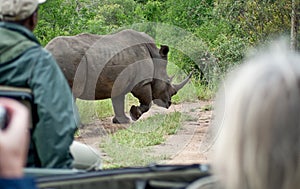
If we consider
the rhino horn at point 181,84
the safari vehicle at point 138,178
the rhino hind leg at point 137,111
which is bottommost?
the rhino hind leg at point 137,111

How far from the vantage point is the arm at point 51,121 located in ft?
8.83

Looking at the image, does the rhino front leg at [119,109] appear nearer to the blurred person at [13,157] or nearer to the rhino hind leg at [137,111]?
the rhino hind leg at [137,111]

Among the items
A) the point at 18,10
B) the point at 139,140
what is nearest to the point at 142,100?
the point at 139,140

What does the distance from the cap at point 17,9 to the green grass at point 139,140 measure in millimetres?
5068

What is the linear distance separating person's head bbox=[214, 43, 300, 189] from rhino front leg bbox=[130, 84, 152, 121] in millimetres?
9846

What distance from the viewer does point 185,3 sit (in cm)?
1869

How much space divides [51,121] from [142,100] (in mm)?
8782

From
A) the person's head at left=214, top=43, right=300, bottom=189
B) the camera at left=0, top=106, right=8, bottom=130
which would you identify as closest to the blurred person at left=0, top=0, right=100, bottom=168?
the camera at left=0, top=106, right=8, bottom=130

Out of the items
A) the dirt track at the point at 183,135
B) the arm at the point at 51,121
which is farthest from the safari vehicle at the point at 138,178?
the dirt track at the point at 183,135

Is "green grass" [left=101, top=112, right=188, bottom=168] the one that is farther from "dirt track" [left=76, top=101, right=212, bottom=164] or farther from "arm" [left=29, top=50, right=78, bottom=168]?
"arm" [left=29, top=50, right=78, bottom=168]

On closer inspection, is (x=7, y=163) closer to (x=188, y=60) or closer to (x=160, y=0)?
(x=188, y=60)

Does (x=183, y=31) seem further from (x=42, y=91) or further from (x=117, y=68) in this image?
(x=42, y=91)

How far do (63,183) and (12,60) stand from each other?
870mm

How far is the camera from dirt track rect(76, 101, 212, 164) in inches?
347
